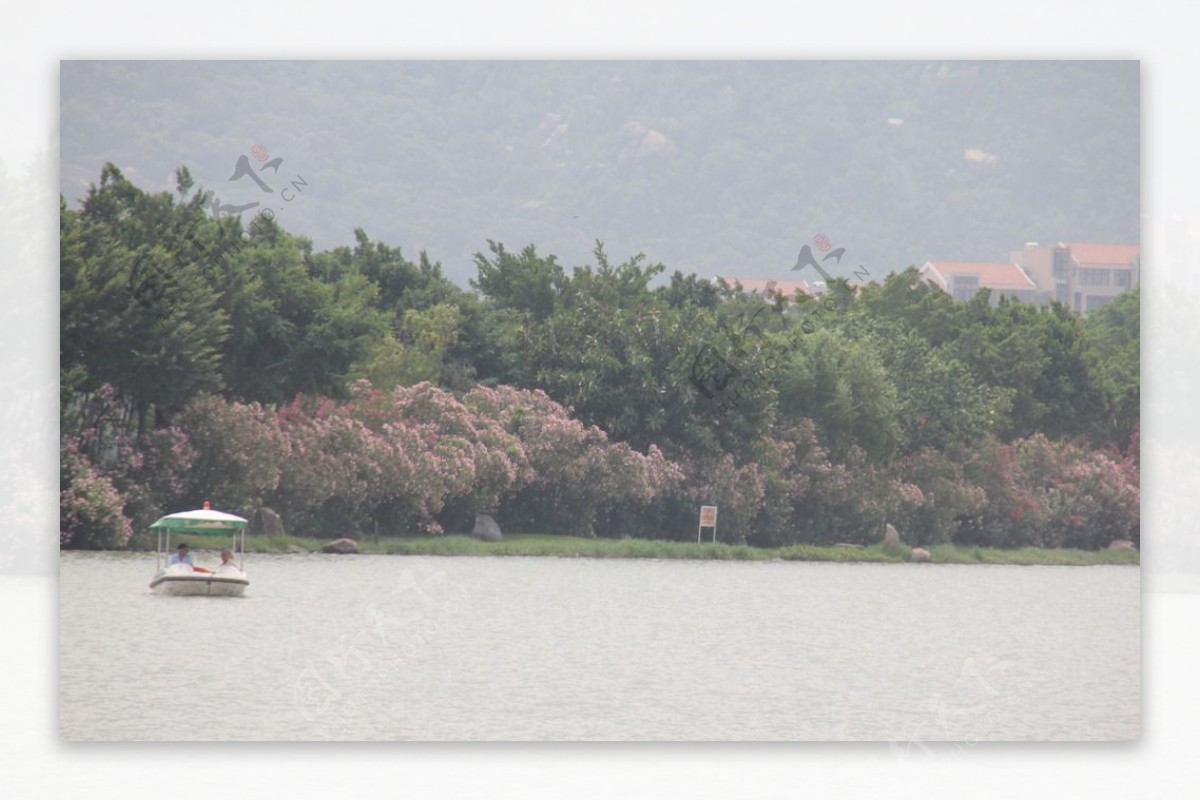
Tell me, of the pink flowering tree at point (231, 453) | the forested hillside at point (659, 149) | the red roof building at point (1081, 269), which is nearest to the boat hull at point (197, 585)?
the pink flowering tree at point (231, 453)

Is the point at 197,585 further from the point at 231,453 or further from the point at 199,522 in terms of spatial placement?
the point at 231,453

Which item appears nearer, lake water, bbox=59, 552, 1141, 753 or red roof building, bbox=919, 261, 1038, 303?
lake water, bbox=59, 552, 1141, 753

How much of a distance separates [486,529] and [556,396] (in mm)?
1537

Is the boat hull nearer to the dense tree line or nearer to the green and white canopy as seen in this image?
the green and white canopy

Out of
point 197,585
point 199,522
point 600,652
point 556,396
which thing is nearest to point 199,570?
point 197,585

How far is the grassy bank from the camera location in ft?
57.4

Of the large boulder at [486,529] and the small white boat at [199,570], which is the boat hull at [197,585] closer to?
the small white boat at [199,570]

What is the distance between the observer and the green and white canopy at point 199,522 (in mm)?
16812

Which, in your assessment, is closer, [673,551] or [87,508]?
[87,508]

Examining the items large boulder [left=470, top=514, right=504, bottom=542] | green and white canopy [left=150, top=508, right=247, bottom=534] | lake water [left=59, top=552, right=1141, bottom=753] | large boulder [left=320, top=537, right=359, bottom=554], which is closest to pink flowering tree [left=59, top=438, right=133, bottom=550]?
lake water [left=59, top=552, right=1141, bottom=753]

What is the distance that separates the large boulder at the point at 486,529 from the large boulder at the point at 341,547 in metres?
1.13

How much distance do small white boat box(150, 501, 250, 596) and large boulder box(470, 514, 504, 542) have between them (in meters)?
2.39

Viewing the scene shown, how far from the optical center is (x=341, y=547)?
19.2 meters

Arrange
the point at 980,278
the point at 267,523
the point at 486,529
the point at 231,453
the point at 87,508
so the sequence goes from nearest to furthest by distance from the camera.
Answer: the point at 87,508 → the point at 980,278 → the point at 231,453 → the point at 267,523 → the point at 486,529
